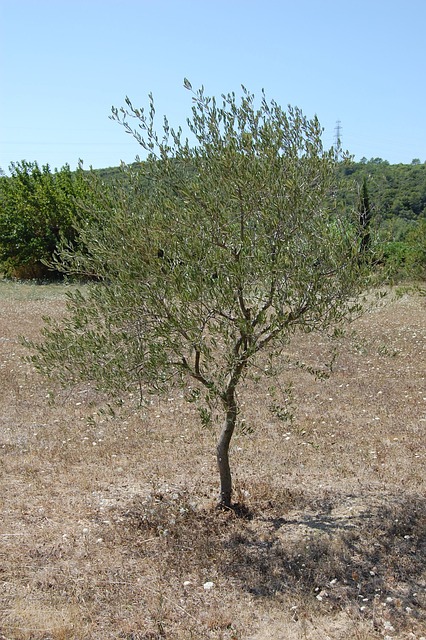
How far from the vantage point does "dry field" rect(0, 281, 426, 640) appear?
5.81 m

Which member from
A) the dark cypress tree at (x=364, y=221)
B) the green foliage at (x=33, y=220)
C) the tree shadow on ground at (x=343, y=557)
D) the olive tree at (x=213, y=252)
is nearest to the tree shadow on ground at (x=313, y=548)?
A: the tree shadow on ground at (x=343, y=557)

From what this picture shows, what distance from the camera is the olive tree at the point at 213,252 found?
21.6 ft

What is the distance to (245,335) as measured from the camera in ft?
23.0

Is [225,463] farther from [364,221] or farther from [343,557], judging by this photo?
[364,221]

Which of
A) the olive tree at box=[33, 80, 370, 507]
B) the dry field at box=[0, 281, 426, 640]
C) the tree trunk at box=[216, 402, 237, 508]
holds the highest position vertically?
the olive tree at box=[33, 80, 370, 507]

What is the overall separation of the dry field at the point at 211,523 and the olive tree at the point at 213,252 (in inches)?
40.5

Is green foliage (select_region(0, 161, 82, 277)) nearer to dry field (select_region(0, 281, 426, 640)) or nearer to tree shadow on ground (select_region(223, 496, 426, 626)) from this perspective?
dry field (select_region(0, 281, 426, 640))

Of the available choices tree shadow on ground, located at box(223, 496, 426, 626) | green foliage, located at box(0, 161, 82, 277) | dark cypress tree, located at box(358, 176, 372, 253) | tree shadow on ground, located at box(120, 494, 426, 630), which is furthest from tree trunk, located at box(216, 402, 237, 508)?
green foliage, located at box(0, 161, 82, 277)

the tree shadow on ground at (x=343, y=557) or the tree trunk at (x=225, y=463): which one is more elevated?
the tree trunk at (x=225, y=463)

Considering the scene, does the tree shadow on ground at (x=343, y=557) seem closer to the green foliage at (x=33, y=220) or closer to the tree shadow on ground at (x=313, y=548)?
the tree shadow on ground at (x=313, y=548)

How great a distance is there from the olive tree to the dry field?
1.03 meters

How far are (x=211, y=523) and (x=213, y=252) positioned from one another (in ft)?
11.6

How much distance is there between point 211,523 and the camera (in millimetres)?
7801

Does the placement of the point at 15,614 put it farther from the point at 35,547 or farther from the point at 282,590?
the point at 282,590
